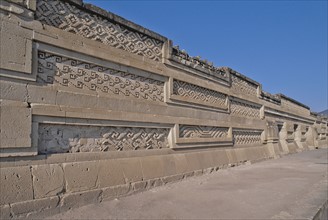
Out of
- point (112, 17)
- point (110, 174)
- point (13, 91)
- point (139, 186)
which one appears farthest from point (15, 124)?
point (112, 17)

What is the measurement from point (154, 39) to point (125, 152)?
2.45 meters

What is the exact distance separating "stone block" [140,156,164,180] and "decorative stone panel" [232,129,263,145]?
155 inches

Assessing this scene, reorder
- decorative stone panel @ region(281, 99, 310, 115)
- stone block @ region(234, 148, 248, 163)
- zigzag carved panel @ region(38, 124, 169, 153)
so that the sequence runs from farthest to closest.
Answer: decorative stone panel @ region(281, 99, 310, 115)
stone block @ region(234, 148, 248, 163)
zigzag carved panel @ region(38, 124, 169, 153)

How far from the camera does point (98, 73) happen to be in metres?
4.31

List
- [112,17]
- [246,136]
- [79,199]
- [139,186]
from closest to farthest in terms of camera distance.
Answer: [79,199], [139,186], [112,17], [246,136]

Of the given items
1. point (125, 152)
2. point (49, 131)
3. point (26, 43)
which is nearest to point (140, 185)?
point (125, 152)

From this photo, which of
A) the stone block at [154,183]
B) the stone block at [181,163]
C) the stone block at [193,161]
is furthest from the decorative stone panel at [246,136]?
the stone block at [154,183]

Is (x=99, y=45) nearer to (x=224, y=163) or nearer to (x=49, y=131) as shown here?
(x=49, y=131)

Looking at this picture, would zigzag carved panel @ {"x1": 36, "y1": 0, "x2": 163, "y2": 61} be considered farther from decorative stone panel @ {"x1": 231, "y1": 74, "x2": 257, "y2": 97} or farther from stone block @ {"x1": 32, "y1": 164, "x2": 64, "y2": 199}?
decorative stone panel @ {"x1": 231, "y1": 74, "x2": 257, "y2": 97}

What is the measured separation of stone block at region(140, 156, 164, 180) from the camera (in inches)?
186

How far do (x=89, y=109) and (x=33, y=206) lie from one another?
4.89ft

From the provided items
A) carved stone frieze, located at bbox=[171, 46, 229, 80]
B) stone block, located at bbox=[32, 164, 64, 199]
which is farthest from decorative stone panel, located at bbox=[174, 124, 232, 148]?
stone block, located at bbox=[32, 164, 64, 199]

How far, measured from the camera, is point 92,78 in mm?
4207

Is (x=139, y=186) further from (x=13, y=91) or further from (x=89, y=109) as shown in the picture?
(x=13, y=91)
